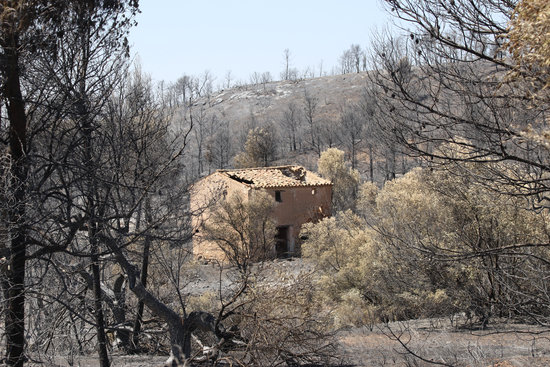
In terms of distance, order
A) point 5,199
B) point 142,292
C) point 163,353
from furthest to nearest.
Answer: point 163,353 < point 142,292 < point 5,199

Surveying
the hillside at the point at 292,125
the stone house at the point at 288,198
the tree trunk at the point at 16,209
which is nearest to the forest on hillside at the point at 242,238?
the tree trunk at the point at 16,209

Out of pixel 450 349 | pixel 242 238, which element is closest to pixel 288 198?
pixel 242 238

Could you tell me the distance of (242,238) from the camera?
14633 millimetres

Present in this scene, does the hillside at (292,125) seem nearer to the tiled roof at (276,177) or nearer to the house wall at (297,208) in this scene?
the tiled roof at (276,177)

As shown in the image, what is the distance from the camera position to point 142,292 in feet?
31.6

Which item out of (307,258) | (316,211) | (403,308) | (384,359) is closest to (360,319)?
(403,308)

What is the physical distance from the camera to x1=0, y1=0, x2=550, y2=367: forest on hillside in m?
6.63

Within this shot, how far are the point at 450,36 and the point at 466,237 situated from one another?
9734 millimetres

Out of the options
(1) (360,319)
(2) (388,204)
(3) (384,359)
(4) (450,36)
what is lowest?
(1) (360,319)

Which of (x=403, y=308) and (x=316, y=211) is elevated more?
(x=316, y=211)

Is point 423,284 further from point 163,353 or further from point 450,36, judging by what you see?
point 450,36

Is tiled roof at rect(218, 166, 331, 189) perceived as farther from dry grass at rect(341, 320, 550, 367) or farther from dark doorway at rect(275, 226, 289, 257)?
dry grass at rect(341, 320, 550, 367)

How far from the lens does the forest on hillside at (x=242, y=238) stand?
663cm

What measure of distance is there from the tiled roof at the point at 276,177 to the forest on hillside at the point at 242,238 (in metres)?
16.5
